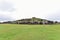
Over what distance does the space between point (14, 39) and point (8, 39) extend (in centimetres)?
127

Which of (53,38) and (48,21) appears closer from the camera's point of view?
(53,38)

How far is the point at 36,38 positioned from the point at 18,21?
34810mm

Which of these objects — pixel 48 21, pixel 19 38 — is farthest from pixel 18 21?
pixel 19 38

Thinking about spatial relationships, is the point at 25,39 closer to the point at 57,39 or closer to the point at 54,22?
the point at 57,39

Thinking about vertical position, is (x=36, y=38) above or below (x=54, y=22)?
below

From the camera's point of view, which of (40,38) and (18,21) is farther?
(18,21)

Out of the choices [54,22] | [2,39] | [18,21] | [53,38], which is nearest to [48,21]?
[54,22]

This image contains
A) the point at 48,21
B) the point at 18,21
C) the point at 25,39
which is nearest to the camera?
the point at 25,39

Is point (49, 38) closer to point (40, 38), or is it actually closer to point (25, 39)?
point (40, 38)

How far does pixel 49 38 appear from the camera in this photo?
28.5m

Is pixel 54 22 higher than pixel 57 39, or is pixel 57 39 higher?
pixel 54 22

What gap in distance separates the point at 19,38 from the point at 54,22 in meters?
33.4

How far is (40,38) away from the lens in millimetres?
28312

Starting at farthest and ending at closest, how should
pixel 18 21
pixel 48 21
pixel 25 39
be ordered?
pixel 18 21 → pixel 48 21 → pixel 25 39
